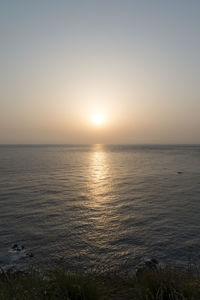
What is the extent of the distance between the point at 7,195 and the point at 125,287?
875 inches

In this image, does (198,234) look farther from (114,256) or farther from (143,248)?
(114,256)

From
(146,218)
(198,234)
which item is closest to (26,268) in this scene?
(146,218)

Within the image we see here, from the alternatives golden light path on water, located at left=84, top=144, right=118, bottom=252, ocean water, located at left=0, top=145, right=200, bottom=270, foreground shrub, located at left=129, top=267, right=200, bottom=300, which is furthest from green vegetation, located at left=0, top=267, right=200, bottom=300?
golden light path on water, located at left=84, top=144, right=118, bottom=252

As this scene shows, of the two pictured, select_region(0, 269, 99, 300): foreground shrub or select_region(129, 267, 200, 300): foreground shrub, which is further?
select_region(129, 267, 200, 300): foreground shrub

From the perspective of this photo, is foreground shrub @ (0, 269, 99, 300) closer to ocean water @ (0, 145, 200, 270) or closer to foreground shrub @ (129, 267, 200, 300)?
ocean water @ (0, 145, 200, 270)

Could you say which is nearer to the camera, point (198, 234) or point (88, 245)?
point (88, 245)

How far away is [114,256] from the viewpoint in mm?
11547

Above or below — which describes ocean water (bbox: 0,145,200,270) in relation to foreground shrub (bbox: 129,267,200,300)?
below

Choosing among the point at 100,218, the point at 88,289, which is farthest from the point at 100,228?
the point at 88,289

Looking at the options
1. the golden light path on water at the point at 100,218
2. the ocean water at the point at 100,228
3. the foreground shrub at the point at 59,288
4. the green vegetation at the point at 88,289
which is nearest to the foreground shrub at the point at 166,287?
the green vegetation at the point at 88,289

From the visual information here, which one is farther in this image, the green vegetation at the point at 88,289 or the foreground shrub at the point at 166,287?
the foreground shrub at the point at 166,287

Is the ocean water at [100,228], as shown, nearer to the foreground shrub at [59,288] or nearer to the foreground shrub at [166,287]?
the foreground shrub at [166,287]

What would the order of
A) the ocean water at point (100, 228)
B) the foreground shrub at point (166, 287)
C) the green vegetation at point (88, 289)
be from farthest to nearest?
the ocean water at point (100, 228)
the foreground shrub at point (166, 287)
the green vegetation at point (88, 289)

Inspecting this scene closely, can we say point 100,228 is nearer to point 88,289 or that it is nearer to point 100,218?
point 100,218
